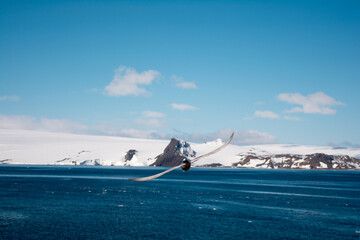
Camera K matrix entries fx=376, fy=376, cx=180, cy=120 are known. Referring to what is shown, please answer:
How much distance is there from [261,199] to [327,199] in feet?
47.4

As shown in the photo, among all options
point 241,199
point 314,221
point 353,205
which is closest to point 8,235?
Result: point 314,221

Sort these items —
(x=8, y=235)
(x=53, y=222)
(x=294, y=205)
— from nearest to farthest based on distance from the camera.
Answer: (x=8, y=235) < (x=53, y=222) < (x=294, y=205)

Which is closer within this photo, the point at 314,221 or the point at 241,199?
the point at 314,221

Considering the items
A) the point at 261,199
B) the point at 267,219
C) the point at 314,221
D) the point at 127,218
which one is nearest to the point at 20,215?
the point at 127,218

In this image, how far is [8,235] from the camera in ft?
131

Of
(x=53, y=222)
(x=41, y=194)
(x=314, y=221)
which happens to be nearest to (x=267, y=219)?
(x=314, y=221)

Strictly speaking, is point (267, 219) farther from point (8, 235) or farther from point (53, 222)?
point (8, 235)

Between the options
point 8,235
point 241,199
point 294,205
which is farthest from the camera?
point 241,199

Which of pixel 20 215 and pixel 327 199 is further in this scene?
pixel 327 199

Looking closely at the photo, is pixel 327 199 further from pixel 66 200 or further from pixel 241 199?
pixel 66 200

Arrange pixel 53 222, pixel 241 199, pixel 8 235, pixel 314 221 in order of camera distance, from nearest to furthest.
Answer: pixel 8 235
pixel 53 222
pixel 314 221
pixel 241 199

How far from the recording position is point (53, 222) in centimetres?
4653

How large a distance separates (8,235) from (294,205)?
151 feet

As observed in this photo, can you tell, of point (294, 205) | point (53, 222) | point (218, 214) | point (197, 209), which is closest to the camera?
point (53, 222)
